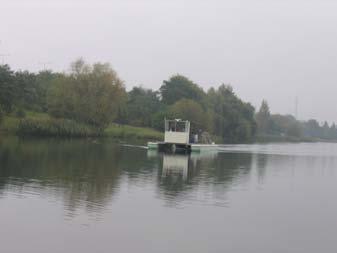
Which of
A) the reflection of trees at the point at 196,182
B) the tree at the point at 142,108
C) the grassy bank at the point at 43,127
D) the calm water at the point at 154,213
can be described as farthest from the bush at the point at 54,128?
the calm water at the point at 154,213

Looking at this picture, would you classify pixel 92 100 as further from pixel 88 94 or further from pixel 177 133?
pixel 177 133

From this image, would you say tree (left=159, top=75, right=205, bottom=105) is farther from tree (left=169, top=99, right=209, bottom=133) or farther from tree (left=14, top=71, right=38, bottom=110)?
tree (left=14, top=71, right=38, bottom=110)

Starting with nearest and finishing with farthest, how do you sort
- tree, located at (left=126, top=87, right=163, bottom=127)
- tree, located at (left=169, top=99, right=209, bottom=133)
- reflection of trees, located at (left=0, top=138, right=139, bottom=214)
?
1. reflection of trees, located at (left=0, top=138, right=139, bottom=214)
2. tree, located at (left=169, top=99, right=209, bottom=133)
3. tree, located at (left=126, top=87, right=163, bottom=127)

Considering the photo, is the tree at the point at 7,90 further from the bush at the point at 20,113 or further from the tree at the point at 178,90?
the tree at the point at 178,90

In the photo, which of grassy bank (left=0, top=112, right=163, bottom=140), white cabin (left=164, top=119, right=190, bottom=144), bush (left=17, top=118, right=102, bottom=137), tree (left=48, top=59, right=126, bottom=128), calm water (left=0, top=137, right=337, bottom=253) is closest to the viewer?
calm water (left=0, top=137, right=337, bottom=253)

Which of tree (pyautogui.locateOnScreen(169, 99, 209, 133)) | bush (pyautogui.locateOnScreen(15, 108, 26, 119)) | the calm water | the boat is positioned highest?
tree (pyautogui.locateOnScreen(169, 99, 209, 133))

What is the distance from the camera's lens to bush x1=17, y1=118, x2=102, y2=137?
251ft

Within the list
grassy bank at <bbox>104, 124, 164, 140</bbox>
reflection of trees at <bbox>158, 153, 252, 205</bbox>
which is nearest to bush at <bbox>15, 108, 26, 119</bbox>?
grassy bank at <bbox>104, 124, 164, 140</bbox>

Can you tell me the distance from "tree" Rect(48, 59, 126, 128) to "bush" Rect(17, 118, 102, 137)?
261 cm

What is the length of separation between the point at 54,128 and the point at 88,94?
9.11m

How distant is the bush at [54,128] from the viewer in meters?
76.4

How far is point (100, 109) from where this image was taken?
84.1 meters

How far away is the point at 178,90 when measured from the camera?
125812 mm

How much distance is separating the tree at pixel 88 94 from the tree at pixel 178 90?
41520 mm
